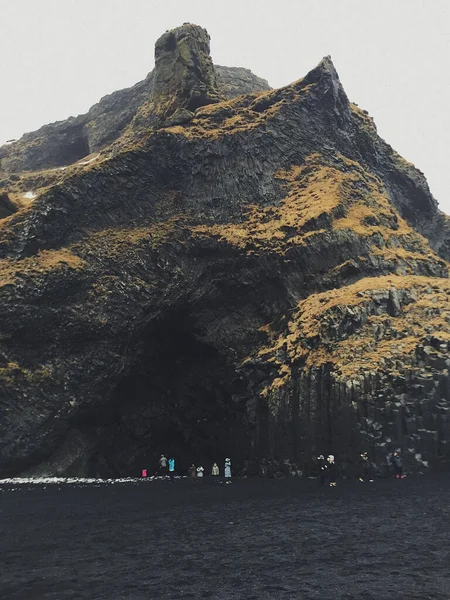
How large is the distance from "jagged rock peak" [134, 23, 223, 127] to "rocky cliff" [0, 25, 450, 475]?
25.6 ft

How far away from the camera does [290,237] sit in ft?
213

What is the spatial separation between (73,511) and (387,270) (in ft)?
151

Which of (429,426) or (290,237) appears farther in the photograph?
(290,237)

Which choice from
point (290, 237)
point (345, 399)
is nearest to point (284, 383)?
point (345, 399)

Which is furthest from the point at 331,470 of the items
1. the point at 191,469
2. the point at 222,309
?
the point at 222,309

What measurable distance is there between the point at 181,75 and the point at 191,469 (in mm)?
67778

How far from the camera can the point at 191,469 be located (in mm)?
59375

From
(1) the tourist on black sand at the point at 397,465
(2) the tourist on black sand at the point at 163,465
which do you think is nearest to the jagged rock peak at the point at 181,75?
(2) the tourist on black sand at the point at 163,465

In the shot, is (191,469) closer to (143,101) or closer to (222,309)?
(222,309)

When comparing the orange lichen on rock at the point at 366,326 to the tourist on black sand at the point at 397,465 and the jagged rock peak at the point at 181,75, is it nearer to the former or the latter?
the tourist on black sand at the point at 397,465

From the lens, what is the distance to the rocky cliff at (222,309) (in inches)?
1880

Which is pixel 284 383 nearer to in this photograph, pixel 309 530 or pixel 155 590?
pixel 309 530

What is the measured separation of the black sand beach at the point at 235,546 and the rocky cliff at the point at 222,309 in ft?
40.4

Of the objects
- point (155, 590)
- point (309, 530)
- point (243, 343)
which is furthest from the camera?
point (243, 343)
